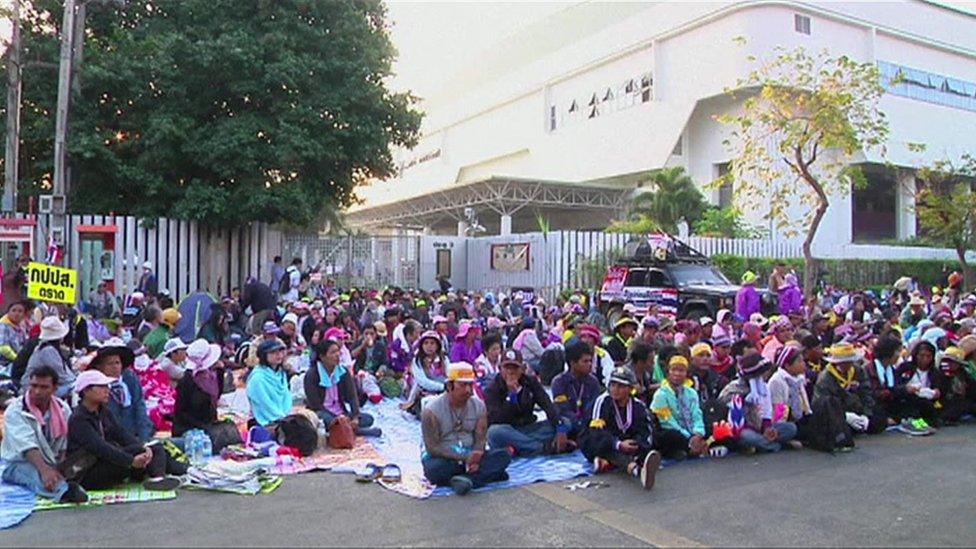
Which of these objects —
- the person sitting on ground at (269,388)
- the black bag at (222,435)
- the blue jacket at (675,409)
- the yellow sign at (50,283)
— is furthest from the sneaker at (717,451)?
the yellow sign at (50,283)

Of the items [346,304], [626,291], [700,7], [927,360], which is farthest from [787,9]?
[927,360]

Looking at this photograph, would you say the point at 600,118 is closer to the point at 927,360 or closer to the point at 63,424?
the point at 927,360

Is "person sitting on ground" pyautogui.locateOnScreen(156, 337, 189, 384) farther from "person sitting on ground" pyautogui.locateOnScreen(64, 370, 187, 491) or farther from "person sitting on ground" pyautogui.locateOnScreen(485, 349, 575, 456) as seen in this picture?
"person sitting on ground" pyautogui.locateOnScreen(485, 349, 575, 456)

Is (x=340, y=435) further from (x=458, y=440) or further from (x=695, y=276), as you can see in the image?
(x=695, y=276)

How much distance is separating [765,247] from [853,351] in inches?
805

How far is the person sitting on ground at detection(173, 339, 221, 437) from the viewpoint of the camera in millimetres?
8414

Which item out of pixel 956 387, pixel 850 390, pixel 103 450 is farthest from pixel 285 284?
pixel 956 387

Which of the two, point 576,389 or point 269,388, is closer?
point 576,389

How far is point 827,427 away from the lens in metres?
8.73

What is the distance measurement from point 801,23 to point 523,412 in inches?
1345

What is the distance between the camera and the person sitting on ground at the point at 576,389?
848 centimetres

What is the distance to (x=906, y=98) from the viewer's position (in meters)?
39.9

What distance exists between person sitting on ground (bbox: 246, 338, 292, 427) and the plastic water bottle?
2.02 feet

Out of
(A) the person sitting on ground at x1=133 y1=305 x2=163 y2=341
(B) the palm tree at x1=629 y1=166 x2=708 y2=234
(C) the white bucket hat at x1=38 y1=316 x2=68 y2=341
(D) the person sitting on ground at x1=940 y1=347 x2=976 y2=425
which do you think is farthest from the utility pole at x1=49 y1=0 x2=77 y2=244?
(B) the palm tree at x1=629 y1=166 x2=708 y2=234
